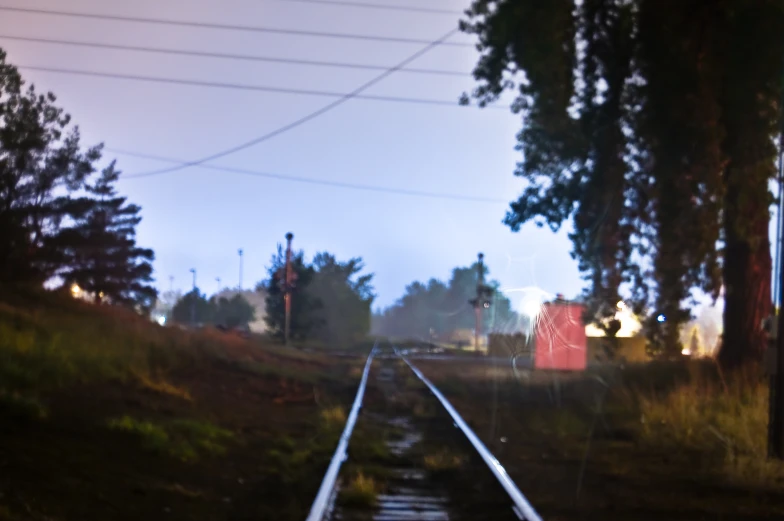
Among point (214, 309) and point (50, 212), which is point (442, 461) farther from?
point (214, 309)

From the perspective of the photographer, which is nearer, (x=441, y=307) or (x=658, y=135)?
(x=658, y=135)

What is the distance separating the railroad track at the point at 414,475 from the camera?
8.90 m

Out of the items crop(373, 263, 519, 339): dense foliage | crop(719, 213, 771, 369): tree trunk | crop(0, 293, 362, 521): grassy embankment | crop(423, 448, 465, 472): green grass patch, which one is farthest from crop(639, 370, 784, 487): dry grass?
crop(373, 263, 519, 339): dense foliage

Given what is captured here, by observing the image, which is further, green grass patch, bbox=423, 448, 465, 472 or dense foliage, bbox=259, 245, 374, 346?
dense foliage, bbox=259, 245, 374, 346

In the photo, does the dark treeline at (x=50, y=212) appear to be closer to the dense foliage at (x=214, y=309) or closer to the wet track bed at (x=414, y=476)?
the wet track bed at (x=414, y=476)

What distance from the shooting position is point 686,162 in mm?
16188

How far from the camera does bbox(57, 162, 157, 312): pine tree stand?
41594 millimetres

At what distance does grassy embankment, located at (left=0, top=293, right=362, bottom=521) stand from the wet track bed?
52 centimetres

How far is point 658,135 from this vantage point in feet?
53.9

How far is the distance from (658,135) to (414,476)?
852 cm

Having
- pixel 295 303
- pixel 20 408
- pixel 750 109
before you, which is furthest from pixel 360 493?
pixel 295 303

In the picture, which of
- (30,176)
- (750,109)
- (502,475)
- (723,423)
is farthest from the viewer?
(30,176)

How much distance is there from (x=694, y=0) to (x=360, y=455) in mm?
9799

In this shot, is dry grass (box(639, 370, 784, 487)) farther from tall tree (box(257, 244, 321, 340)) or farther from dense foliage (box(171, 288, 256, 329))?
dense foliage (box(171, 288, 256, 329))
